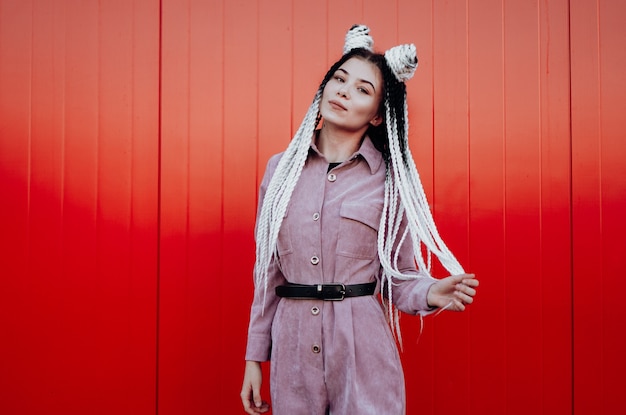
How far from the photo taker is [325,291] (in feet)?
5.42

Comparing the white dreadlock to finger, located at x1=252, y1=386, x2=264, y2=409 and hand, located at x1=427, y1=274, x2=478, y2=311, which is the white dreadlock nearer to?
hand, located at x1=427, y1=274, x2=478, y2=311

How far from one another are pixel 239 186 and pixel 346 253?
2.58ft

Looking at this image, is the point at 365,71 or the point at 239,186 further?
the point at 239,186

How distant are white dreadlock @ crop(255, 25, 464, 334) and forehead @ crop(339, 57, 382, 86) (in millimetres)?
47

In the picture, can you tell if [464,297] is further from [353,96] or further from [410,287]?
[353,96]

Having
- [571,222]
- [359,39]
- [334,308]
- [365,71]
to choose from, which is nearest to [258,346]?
[334,308]

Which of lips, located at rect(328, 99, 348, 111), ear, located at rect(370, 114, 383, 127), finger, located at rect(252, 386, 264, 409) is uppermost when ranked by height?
lips, located at rect(328, 99, 348, 111)

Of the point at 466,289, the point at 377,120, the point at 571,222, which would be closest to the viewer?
the point at 466,289

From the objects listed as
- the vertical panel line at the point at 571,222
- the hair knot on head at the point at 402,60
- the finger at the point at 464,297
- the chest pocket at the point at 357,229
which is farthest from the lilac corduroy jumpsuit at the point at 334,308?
the vertical panel line at the point at 571,222

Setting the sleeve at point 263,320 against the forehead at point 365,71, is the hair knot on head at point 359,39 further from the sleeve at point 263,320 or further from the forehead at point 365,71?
the sleeve at point 263,320

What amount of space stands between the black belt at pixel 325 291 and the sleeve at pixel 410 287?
101 millimetres

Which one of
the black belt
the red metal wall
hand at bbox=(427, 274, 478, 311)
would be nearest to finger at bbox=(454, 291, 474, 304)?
hand at bbox=(427, 274, 478, 311)

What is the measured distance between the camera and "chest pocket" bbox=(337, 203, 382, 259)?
Answer: 1688 millimetres

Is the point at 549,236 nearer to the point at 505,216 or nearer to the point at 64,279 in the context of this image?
the point at 505,216
